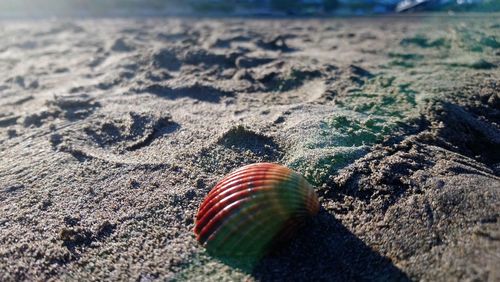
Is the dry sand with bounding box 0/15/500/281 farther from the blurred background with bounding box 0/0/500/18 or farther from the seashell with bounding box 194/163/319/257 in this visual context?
the blurred background with bounding box 0/0/500/18

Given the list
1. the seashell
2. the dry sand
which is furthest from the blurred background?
the seashell

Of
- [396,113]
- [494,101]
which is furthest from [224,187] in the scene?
[494,101]

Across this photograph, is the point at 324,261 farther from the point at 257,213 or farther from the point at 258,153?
the point at 258,153

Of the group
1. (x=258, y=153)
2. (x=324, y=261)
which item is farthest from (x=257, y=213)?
(x=258, y=153)

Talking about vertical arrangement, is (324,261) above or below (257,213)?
below

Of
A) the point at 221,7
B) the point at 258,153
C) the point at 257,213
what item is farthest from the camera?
the point at 221,7

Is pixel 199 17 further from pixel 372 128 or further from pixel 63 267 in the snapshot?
pixel 63 267

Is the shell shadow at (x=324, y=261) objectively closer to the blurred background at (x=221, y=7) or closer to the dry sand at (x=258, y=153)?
the dry sand at (x=258, y=153)
